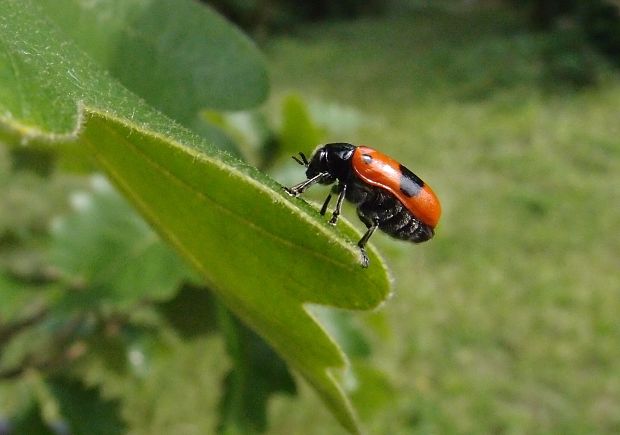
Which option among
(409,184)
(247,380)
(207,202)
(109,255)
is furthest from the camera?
(109,255)

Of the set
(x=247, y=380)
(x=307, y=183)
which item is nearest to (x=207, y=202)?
(x=307, y=183)

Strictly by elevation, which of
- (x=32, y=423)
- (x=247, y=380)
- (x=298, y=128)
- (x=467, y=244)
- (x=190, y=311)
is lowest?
(x=467, y=244)

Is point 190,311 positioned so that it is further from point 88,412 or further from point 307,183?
point 307,183

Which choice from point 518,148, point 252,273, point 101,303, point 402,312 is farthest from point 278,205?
point 518,148

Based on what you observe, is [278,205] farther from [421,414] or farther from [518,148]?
[518,148]

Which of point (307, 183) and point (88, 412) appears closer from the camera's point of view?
point (307, 183)

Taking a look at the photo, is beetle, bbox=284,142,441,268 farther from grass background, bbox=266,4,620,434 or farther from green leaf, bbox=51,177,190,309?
grass background, bbox=266,4,620,434

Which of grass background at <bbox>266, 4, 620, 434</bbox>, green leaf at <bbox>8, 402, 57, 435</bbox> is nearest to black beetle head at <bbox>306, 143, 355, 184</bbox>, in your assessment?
grass background at <bbox>266, 4, 620, 434</bbox>
